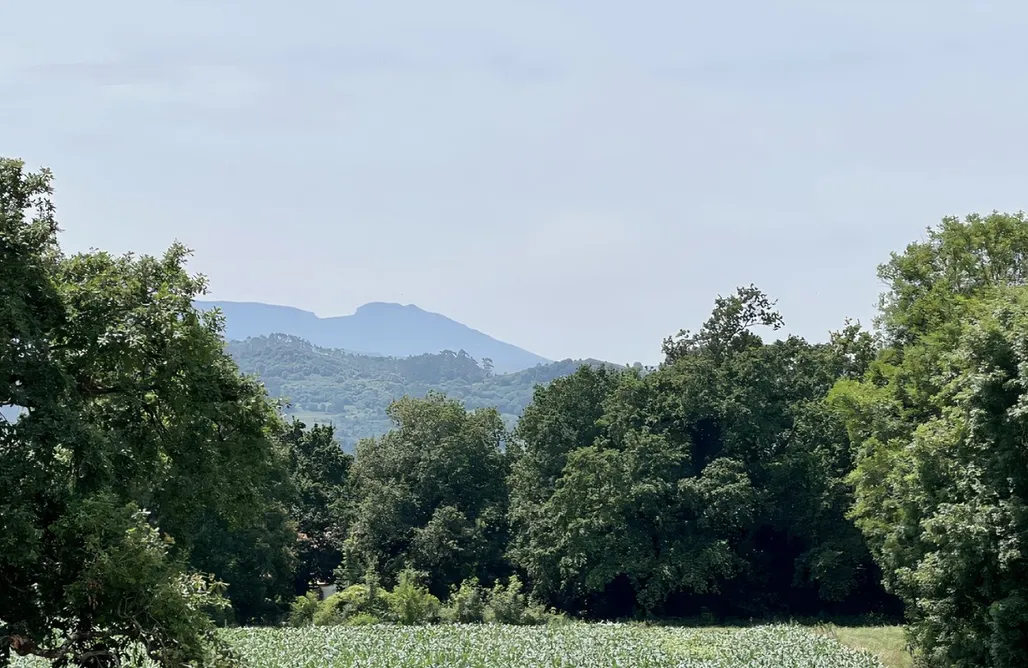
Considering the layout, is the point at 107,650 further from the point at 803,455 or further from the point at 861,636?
the point at 803,455

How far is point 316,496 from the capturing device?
5881 centimetres

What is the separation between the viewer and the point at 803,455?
47125mm

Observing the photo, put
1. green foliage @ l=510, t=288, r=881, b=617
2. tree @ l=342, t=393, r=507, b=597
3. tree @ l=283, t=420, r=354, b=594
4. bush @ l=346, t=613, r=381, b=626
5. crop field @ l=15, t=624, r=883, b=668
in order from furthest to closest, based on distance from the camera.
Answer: tree @ l=283, t=420, r=354, b=594 → tree @ l=342, t=393, r=507, b=597 → green foliage @ l=510, t=288, r=881, b=617 → bush @ l=346, t=613, r=381, b=626 → crop field @ l=15, t=624, r=883, b=668

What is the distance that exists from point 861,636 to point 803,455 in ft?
36.5

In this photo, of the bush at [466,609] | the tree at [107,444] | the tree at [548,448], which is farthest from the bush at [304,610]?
the tree at [107,444]

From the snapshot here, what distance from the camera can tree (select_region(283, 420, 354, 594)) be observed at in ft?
186

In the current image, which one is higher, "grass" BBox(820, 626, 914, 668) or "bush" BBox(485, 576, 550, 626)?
"grass" BBox(820, 626, 914, 668)

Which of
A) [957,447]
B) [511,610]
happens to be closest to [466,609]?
[511,610]

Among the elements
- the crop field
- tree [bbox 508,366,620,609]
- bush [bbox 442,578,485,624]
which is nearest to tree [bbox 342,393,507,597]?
tree [bbox 508,366,620,609]

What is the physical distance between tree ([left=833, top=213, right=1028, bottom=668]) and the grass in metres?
0.90

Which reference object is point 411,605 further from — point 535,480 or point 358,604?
point 535,480

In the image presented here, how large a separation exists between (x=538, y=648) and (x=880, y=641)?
11795 millimetres

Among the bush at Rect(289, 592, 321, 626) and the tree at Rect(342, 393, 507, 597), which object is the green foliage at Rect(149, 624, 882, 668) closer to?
the bush at Rect(289, 592, 321, 626)

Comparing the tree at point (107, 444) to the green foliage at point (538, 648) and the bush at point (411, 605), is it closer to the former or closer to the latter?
the green foliage at point (538, 648)
